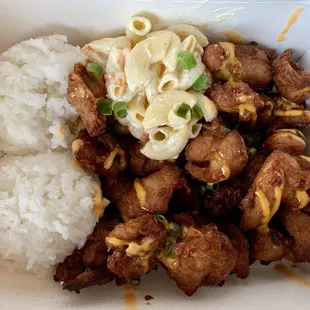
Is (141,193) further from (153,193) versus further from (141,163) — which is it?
(141,163)

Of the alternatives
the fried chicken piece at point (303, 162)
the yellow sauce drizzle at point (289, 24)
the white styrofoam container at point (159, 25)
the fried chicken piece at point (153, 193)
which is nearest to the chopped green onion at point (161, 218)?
the fried chicken piece at point (153, 193)

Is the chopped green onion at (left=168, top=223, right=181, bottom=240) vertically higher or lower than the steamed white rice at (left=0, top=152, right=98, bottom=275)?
higher

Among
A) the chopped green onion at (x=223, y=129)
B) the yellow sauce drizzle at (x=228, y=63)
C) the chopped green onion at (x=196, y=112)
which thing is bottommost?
the chopped green onion at (x=223, y=129)

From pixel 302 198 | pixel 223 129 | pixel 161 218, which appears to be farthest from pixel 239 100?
pixel 161 218

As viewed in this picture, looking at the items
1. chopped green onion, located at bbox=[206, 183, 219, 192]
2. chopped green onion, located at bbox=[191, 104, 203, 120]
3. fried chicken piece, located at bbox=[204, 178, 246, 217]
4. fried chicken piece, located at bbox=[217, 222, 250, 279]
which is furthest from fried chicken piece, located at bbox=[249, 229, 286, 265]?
chopped green onion, located at bbox=[191, 104, 203, 120]

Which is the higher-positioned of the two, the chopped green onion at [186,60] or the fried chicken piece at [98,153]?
the chopped green onion at [186,60]

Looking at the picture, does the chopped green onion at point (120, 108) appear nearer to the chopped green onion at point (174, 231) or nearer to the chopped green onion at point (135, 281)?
the chopped green onion at point (174, 231)

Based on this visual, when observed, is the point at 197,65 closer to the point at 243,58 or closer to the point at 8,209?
the point at 243,58

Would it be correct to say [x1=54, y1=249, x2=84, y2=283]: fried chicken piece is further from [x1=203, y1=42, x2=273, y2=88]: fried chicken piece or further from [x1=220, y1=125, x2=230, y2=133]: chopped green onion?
[x1=203, y1=42, x2=273, y2=88]: fried chicken piece
